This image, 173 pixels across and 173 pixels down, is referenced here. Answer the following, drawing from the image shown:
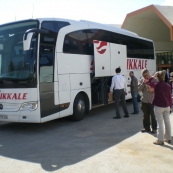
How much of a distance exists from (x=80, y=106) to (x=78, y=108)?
4.9 inches

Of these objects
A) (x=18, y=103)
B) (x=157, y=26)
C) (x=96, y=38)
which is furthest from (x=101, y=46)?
(x=157, y=26)

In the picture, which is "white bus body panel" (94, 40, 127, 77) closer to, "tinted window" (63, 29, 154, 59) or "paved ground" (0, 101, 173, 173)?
"tinted window" (63, 29, 154, 59)

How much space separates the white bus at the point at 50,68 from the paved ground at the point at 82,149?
633 millimetres

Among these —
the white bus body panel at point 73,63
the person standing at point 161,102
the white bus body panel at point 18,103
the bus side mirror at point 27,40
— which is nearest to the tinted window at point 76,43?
the white bus body panel at point 73,63

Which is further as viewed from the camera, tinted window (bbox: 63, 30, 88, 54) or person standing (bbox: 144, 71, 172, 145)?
tinted window (bbox: 63, 30, 88, 54)

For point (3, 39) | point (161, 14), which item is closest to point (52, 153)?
point (3, 39)

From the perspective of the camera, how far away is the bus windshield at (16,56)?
691 cm

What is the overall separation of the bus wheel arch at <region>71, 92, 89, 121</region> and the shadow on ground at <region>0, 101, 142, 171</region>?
0.24m

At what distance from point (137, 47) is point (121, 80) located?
16.1 ft

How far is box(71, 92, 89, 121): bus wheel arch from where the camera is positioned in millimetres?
8531

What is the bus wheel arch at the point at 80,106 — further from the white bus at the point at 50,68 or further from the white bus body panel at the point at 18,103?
the white bus body panel at the point at 18,103

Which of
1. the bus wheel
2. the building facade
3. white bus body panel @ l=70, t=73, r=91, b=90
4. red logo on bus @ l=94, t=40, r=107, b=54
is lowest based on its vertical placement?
the bus wheel

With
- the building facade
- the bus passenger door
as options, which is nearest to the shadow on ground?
the bus passenger door

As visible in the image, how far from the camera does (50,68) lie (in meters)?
7.39
